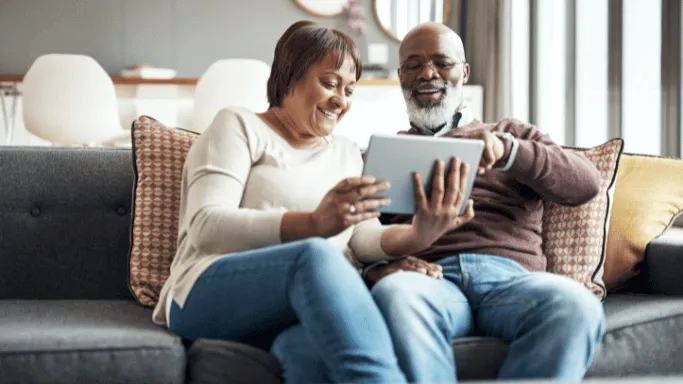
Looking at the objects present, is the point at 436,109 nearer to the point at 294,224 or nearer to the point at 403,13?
the point at 294,224

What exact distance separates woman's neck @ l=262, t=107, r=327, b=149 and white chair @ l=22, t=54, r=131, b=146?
2612 mm

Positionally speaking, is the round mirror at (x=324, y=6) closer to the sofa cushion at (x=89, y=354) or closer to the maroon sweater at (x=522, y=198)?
the maroon sweater at (x=522, y=198)

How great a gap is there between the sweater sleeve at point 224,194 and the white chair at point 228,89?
2.41m

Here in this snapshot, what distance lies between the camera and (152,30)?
226 inches

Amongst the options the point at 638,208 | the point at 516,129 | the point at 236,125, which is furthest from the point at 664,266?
the point at 236,125

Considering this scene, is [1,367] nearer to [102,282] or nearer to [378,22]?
[102,282]

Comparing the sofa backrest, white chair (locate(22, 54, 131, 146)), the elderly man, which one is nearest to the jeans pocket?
the elderly man

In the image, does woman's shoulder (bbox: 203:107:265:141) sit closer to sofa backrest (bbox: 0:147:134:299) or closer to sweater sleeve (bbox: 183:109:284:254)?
sweater sleeve (bbox: 183:109:284:254)

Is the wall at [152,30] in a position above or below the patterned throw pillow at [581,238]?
above

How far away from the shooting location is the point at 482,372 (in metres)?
1.51

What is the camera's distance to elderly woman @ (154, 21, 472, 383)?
1337mm

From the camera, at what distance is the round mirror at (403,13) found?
5.86 m

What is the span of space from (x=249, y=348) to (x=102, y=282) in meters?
0.61

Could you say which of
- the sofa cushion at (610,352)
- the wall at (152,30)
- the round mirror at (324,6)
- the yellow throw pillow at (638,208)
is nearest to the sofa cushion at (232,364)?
the sofa cushion at (610,352)
